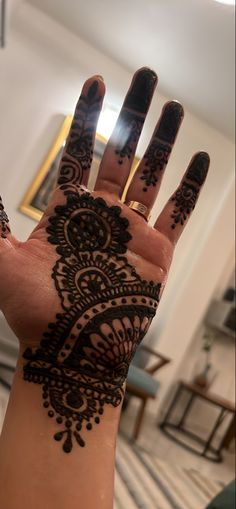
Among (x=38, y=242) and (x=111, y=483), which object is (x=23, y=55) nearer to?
(x=38, y=242)

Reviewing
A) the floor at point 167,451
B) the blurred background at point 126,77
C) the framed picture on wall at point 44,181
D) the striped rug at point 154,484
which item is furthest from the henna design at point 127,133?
the floor at point 167,451

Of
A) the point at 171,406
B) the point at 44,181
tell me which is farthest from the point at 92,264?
the point at 171,406

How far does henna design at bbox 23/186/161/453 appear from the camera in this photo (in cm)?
55

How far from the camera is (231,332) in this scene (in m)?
3.95

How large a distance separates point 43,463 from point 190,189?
416 millimetres

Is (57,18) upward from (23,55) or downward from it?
upward

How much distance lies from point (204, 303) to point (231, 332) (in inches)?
15.4

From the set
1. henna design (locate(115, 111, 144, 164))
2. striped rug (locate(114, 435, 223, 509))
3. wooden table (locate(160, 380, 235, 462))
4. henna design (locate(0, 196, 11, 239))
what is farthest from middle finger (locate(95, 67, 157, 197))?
wooden table (locate(160, 380, 235, 462))

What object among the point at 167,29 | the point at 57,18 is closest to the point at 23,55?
the point at 57,18

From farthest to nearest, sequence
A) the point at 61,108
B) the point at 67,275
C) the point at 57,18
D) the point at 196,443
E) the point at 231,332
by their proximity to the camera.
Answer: the point at 231,332 < the point at 196,443 < the point at 57,18 < the point at 61,108 < the point at 67,275

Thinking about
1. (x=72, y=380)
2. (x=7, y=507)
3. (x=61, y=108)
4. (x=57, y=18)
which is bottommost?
(x=7, y=507)

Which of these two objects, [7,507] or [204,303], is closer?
[7,507]

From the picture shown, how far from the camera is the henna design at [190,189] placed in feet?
2.19

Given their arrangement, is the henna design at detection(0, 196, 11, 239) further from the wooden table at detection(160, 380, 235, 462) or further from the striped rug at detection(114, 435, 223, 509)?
the wooden table at detection(160, 380, 235, 462)
